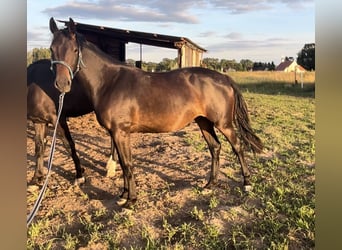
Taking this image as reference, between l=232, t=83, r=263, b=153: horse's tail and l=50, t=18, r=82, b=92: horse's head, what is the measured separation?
229 cm

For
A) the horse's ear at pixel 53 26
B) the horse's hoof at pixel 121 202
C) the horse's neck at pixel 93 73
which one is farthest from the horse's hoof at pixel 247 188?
the horse's ear at pixel 53 26

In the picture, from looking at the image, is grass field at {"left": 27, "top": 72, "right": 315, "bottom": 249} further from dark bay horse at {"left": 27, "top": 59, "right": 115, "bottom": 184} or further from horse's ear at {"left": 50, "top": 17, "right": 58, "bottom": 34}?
horse's ear at {"left": 50, "top": 17, "right": 58, "bottom": 34}

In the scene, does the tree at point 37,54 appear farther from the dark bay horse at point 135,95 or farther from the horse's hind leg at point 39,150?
the dark bay horse at point 135,95

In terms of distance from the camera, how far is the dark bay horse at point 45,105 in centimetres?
534

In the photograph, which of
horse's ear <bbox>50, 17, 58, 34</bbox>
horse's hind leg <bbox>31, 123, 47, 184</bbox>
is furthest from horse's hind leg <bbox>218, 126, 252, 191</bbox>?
horse's hind leg <bbox>31, 123, 47, 184</bbox>

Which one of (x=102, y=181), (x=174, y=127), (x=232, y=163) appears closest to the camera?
(x=174, y=127)

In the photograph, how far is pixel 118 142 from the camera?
4367 millimetres

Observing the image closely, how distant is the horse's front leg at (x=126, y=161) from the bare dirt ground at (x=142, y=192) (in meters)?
0.13

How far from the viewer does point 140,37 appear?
11508 mm

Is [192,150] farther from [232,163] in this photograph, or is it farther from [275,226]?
[275,226]

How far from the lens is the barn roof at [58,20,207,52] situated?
1101 centimetres

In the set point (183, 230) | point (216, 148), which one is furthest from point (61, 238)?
point (216, 148)

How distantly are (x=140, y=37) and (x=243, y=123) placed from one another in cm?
744
